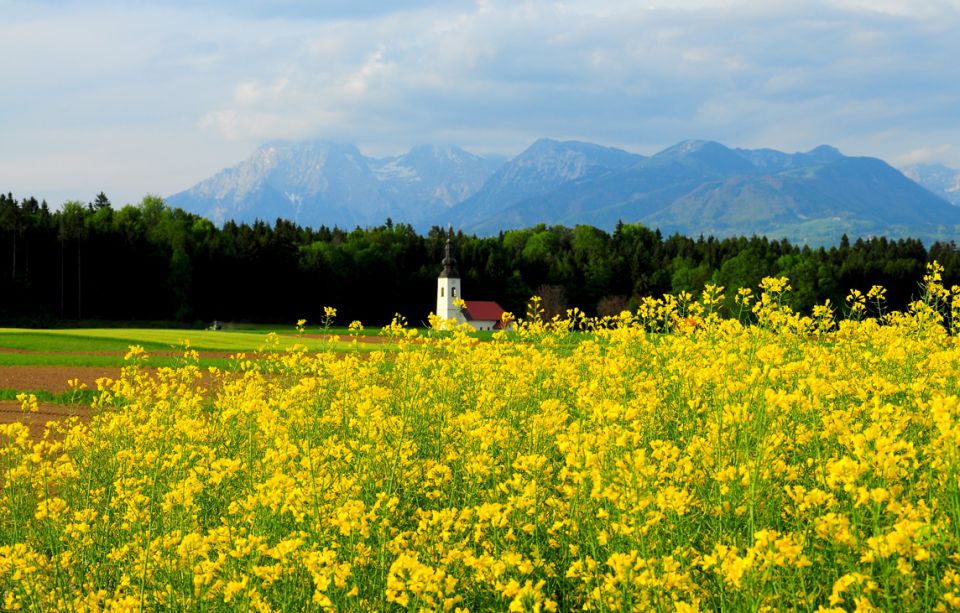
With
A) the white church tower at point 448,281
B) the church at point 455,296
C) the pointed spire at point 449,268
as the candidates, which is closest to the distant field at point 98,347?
the white church tower at point 448,281

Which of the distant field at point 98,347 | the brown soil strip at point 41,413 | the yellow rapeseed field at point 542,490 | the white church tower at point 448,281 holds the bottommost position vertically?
the brown soil strip at point 41,413

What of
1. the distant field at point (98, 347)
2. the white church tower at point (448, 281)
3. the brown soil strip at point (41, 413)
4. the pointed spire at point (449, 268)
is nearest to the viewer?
the brown soil strip at point (41, 413)

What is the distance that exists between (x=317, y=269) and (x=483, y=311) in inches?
717

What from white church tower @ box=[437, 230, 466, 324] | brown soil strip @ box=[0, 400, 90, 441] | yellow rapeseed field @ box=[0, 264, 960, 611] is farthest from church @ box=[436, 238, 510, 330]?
yellow rapeseed field @ box=[0, 264, 960, 611]

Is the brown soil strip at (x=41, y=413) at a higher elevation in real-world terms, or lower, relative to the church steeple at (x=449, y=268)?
lower

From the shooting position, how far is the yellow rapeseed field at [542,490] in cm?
437

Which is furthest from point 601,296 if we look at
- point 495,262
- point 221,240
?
point 221,240

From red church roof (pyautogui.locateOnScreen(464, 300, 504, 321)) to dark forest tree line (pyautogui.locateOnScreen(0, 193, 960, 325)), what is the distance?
5744 mm

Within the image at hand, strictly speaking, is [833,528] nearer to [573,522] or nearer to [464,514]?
[573,522]

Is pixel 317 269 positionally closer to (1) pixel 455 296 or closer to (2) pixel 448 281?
(2) pixel 448 281

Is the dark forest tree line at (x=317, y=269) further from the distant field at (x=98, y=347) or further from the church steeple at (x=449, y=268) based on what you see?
the distant field at (x=98, y=347)

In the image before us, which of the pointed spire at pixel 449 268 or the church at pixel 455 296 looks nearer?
the church at pixel 455 296

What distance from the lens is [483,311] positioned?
290 feet

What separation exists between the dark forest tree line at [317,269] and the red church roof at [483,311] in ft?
18.8
